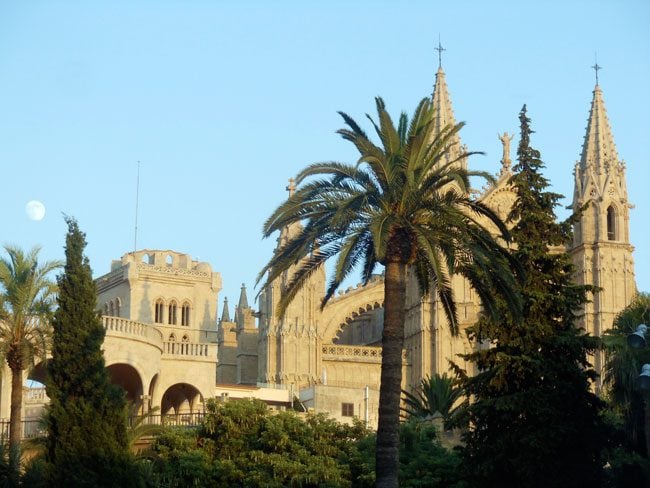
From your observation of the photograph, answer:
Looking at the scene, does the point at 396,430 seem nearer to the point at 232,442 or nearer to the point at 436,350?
the point at 232,442

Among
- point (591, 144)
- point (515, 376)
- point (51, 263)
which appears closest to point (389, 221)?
point (515, 376)

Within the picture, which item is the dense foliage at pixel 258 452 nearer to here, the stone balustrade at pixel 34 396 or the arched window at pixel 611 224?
the stone balustrade at pixel 34 396

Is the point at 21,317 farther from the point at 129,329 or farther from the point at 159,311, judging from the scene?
the point at 159,311

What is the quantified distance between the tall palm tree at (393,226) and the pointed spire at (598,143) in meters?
39.9

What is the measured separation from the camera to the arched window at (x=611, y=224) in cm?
6912

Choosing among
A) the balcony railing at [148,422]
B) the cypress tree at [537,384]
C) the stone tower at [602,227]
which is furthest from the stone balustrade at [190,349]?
the stone tower at [602,227]

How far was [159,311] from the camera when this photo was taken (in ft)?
212

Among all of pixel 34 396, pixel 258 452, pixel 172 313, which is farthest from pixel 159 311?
pixel 258 452

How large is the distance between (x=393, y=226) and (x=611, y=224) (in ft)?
135

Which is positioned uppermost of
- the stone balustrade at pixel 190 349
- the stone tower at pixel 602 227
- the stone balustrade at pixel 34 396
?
the stone tower at pixel 602 227

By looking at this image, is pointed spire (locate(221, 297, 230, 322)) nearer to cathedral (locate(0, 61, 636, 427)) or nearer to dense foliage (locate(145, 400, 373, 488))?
cathedral (locate(0, 61, 636, 427))

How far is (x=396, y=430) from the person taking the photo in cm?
2912

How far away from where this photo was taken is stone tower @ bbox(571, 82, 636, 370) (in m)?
66.9

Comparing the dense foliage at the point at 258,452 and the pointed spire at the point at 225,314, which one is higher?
the pointed spire at the point at 225,314
